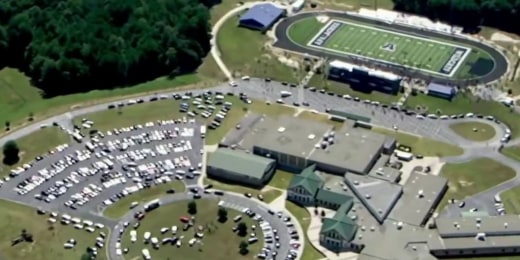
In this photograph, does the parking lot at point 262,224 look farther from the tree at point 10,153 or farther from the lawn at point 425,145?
the lawn at point 425,145

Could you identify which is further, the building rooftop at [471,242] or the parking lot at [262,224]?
the parking lot at [262,224]

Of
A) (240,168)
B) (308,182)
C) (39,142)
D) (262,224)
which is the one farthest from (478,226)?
(39,142)

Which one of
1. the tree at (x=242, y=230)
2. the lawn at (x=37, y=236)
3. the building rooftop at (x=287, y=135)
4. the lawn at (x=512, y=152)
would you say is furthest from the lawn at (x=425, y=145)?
the lawn at (x=37, y=236)

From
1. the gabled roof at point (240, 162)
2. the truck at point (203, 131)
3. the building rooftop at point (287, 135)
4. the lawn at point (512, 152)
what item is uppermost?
the building rooftop at point (287, 135)

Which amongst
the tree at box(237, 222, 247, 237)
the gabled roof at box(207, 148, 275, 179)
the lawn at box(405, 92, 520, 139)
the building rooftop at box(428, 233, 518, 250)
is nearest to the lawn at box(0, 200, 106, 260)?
the tree at box(237, 222, 247, 237)

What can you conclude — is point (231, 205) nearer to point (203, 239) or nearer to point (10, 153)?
point (203, 239)
